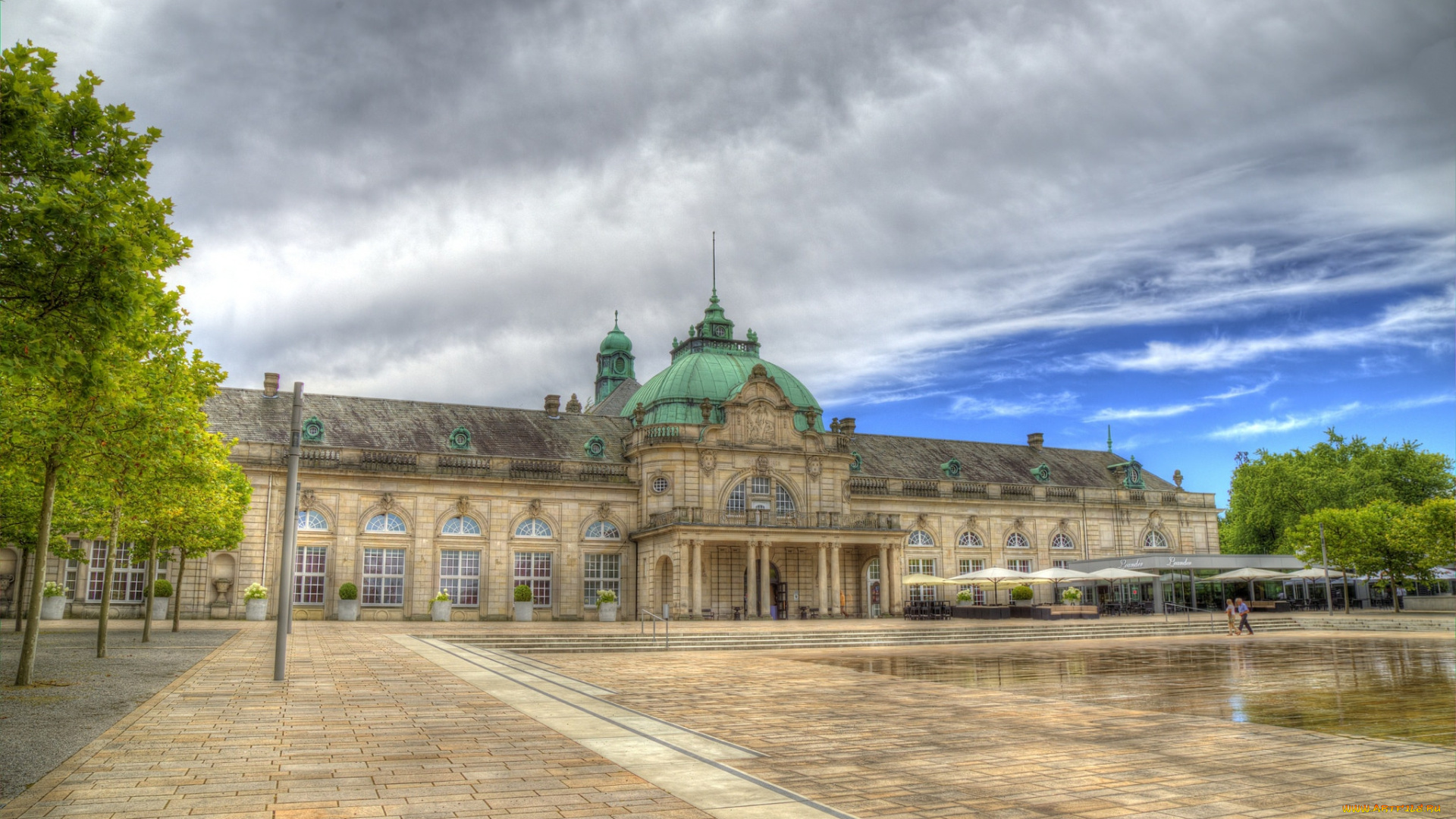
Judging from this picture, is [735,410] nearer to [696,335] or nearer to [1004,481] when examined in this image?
[696,335]

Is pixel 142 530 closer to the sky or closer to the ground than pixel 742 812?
closer to the sky

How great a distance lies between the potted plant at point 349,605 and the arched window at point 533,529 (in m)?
9.07

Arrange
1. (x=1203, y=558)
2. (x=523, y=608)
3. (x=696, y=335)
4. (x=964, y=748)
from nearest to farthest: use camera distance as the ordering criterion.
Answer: (x=964, y=748), (x=523, y=608), (x=1203, y=558), (x=696, y=335)

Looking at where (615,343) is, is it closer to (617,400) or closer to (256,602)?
(617,400)

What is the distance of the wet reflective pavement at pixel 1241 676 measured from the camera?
1337 cm

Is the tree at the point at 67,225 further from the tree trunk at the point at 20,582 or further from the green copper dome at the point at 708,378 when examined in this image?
the green copper dome at the point at 708,378

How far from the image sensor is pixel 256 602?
41969mm

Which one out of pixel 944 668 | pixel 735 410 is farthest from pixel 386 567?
pixel 944 668

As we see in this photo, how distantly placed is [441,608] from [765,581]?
51.4ft

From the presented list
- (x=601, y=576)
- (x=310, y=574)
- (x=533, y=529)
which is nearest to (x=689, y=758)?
(x=310, y=574)

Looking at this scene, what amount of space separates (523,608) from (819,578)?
598 inches

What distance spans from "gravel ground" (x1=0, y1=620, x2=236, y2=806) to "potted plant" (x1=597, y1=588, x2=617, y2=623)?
21096 mm

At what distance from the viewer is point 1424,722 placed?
12477mm

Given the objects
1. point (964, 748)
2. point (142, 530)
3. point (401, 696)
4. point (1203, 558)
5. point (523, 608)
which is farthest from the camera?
point (1203, 558)
